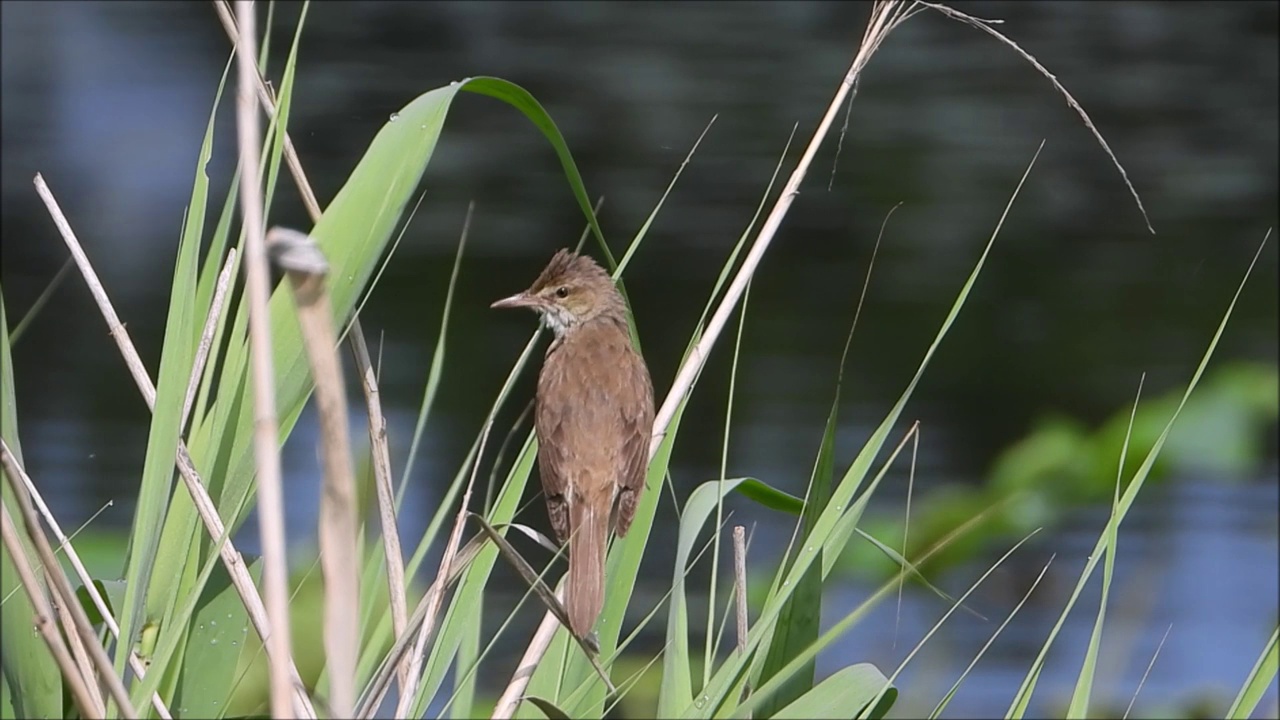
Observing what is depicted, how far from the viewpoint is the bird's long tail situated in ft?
7.06

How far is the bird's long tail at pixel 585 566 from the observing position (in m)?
2.15

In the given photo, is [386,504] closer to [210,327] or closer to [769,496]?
[210,327]

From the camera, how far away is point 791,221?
909 centimetres

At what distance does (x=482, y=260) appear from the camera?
8523 millimetres

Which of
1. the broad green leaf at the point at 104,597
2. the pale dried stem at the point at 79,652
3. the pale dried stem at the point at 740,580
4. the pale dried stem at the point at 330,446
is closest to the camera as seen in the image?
the pale dried stem at the point at 330,446

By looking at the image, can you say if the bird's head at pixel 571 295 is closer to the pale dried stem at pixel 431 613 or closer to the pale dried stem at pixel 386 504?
the pale dried stem at pixel 386 504

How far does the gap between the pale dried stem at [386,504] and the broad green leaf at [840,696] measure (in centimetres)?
58

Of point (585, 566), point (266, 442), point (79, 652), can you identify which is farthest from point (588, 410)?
point (266, 442)

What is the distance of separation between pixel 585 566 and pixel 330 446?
1279mm

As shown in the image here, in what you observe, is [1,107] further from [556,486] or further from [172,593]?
[172,593]

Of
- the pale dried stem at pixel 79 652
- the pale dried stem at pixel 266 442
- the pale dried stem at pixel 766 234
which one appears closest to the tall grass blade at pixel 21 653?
the pale dried stem at pixel 79 652

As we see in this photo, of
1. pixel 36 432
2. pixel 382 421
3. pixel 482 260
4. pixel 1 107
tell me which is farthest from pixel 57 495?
pixel 382 421

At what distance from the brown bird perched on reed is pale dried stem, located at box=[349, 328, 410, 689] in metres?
0.36

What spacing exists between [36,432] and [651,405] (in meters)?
5.52
